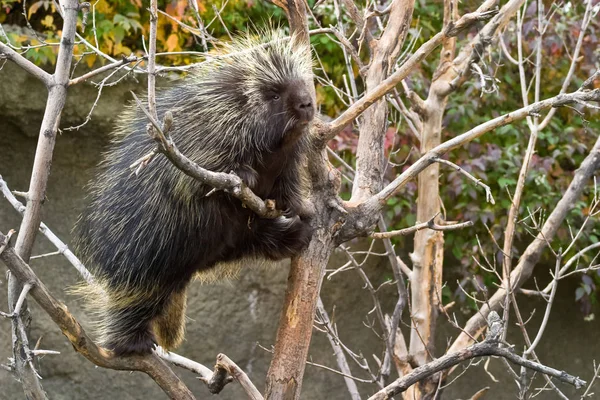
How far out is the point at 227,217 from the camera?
2127 millimetres

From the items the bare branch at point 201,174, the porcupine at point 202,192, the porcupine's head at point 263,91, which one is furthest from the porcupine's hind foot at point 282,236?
the porcupine's head at point 263,91

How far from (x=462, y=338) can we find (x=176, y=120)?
1464 mm

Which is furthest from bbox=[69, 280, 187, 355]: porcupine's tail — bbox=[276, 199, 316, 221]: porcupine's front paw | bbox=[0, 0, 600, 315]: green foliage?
bbox=[0, 0, 600, 315]: green foliage

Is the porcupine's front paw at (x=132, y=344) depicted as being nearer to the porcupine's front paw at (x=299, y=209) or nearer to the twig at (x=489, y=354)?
the porcupine's front paw at (x=299, y=209)

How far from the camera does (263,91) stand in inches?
86.5

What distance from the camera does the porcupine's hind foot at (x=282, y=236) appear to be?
6.86 ft

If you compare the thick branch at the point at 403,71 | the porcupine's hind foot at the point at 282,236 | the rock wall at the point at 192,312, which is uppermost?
the thick branch at the point at 403,71

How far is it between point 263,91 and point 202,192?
36cm

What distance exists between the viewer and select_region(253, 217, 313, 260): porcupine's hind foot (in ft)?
6.86

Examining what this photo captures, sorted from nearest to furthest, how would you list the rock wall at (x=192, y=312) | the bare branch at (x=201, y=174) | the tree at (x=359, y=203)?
the bare branch at (x=201, y=174), the tree at (x=359, y=203), the rock wall at (x=192, y=312)

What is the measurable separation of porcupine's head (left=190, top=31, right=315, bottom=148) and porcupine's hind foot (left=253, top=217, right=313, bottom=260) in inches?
9.2

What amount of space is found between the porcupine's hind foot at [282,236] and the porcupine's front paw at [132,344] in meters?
0.44

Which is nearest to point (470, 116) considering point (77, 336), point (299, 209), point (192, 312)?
point (192, 312)

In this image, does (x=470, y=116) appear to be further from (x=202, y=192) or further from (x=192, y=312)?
(x=202, y=192)
